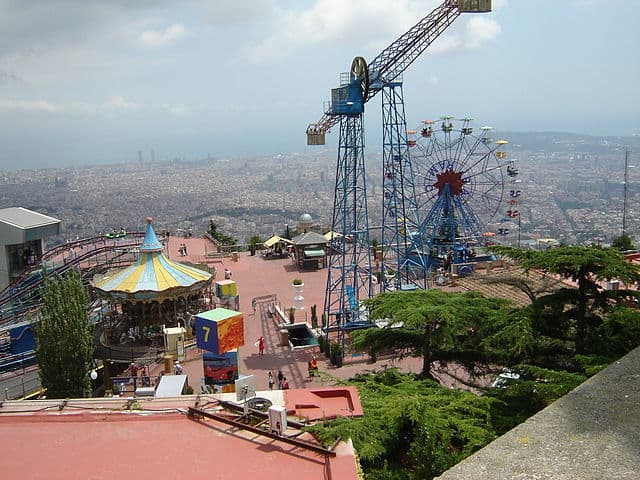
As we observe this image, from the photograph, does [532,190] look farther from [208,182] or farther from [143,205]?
[208,182]

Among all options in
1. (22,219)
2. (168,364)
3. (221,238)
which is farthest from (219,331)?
(221,238)

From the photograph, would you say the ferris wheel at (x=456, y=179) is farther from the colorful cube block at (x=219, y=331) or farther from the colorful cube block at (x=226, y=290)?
the colorful cube block at (x=219, y=331)

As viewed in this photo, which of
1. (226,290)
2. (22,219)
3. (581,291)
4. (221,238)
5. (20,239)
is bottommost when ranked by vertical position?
(221,238)

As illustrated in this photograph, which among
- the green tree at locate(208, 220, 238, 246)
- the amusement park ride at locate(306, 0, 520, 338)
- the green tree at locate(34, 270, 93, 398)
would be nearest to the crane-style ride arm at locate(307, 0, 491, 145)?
the amusement park ride at locate(306, 0, 520, 338)

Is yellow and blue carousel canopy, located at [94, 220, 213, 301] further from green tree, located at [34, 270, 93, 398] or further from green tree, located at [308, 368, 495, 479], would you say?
green tree, located at [308, 368, 495, 479]

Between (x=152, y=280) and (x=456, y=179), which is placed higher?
(x=456, y=179)

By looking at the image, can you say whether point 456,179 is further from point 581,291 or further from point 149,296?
point 581,291

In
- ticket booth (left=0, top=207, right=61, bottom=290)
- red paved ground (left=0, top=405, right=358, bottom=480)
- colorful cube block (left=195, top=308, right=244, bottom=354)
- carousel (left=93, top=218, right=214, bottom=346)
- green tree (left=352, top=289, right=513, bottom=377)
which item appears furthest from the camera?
ticket booth (left=0, top=207, right=61, bottom=290)
